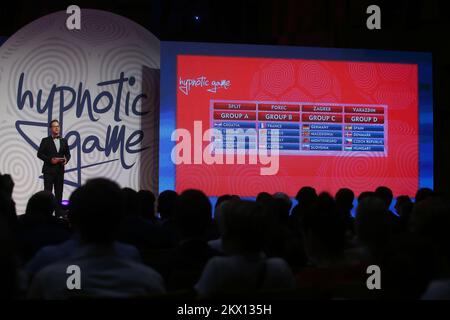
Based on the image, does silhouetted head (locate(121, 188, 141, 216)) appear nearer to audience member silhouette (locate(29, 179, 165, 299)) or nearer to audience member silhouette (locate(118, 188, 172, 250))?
audience member silhouette (locate(118, 188, 172, 250))

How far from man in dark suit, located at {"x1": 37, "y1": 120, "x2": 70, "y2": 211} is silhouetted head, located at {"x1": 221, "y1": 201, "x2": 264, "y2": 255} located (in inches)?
219

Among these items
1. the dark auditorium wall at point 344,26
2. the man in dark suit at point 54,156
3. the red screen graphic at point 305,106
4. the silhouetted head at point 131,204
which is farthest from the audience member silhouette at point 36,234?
the dark auditorium wall at point 344,26

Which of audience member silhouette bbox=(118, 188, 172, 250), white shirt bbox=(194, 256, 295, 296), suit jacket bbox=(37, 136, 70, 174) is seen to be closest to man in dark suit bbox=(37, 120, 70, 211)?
suit jacket bbox=(37, 136, 70, 174)

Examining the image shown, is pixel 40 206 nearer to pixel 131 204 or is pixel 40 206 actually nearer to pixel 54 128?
pixel 131 204

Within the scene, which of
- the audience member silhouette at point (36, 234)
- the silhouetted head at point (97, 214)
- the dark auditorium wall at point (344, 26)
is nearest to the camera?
the silhouetted head at point (97, 214)

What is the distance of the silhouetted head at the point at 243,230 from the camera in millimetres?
2139

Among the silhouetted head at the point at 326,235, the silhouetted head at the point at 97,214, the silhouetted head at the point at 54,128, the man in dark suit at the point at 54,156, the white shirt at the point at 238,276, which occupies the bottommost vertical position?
the white shirt at the point at 238,276

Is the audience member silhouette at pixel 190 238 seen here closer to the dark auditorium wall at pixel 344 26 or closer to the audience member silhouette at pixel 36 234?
the audience member silhouette at pixel 36 234

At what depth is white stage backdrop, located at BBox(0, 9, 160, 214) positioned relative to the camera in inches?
314

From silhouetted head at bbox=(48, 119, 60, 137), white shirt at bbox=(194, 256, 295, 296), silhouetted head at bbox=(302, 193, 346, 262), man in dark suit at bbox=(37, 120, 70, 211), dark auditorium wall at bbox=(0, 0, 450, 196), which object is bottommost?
white shirt at bbox=(194, 256, 295, 296)

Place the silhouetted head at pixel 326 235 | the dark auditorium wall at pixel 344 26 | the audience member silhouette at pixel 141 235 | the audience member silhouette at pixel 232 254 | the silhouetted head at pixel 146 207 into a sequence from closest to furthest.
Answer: the audience member silhouette at pixel 232 254, the silhouetted head at pixel 326 235, the audience member silhouette at pixel 141 235, the silhouetted head at pixel 146 207, the dark auditorium wall at pixel 344 26

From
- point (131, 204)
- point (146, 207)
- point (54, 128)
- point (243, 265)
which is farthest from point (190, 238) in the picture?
point (54, 128)

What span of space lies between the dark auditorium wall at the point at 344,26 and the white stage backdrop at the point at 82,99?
0.87 meters
